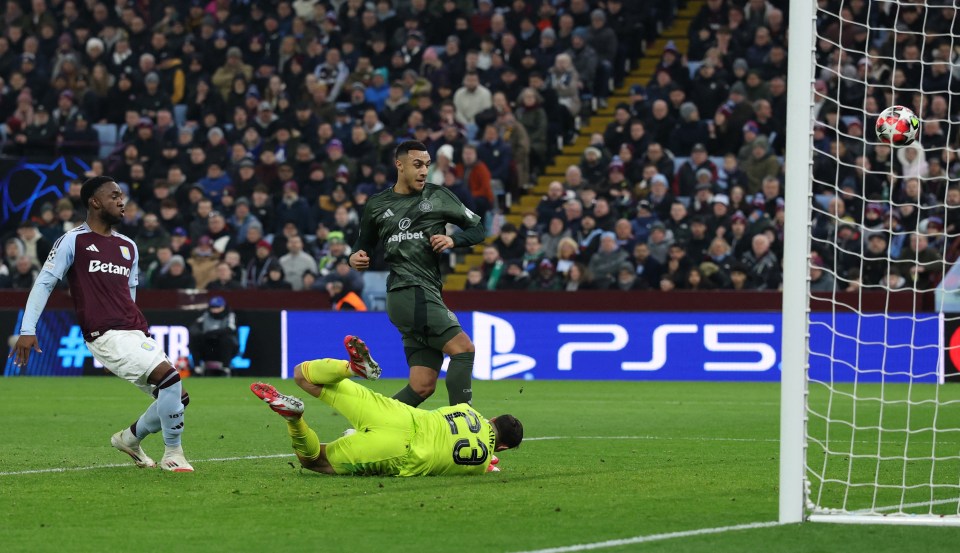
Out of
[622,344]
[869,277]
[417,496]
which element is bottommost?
[622,344]

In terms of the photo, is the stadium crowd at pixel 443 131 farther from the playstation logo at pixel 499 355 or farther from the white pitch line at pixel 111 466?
the white pitch line at pixel 111 466

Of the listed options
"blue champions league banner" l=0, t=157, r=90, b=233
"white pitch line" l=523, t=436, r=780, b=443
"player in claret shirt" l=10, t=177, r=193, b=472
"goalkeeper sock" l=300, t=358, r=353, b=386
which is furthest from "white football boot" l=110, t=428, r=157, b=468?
"blue champions league banner" l=0, t=157, r=90, b=233

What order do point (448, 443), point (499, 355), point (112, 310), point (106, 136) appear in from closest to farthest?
point (448, 443), point (112, 310), point (499, 355), point (106, 136)

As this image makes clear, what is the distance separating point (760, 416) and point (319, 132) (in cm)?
1245

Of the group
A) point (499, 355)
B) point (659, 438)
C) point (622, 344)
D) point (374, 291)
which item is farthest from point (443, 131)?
point (659, 438)

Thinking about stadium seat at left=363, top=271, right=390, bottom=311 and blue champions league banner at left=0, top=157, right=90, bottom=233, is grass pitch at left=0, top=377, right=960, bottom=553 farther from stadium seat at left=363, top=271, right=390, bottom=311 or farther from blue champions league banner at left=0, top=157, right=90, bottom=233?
blue champions league banner at left=0, top=157, right=90, bottom=233

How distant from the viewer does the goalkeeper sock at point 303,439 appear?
8688 mm

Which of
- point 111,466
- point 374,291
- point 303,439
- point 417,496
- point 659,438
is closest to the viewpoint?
point 417,496

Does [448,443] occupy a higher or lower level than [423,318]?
lower

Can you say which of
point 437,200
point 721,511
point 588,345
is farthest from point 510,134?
point 721,511

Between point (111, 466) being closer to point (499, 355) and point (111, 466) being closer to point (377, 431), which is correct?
point (377, 431)

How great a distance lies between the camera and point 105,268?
962 cm

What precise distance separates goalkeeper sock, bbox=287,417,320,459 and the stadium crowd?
12378 millimetres

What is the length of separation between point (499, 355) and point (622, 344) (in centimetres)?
167
